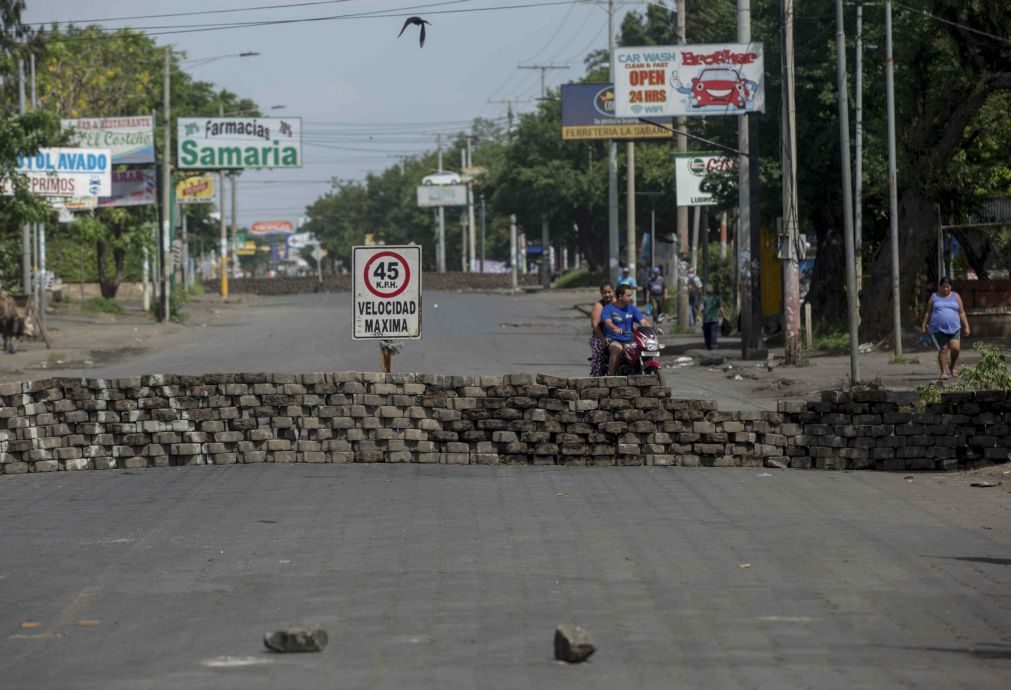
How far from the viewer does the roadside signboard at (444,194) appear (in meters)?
137

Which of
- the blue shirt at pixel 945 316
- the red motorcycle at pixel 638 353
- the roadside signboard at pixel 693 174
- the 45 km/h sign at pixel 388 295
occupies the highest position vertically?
the roadside signboard at pixel 693 174

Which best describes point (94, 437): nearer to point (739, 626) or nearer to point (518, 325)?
point (739, 626)

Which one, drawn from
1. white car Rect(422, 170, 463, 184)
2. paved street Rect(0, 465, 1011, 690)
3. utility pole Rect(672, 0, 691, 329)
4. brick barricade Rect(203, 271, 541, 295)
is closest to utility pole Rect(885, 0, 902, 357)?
utility pole Rect(672, 0, 691, 329)

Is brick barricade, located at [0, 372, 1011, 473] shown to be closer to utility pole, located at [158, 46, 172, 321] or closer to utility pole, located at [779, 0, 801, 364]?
utility pole, located at [779, 0, 801, 364]

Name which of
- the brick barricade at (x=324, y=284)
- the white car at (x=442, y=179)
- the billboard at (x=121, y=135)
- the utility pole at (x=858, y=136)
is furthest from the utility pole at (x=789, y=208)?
the white car at (x=442, y=179)

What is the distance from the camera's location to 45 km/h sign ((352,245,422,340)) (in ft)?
54.7

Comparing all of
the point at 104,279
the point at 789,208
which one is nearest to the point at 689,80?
the point at 789,208

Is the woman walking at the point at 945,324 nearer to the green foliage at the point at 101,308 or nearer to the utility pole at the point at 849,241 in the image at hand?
the utility pole at the point at 849,241

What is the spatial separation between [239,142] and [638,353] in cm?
4428

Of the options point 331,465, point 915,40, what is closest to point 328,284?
point 915,40

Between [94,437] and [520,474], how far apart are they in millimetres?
4474

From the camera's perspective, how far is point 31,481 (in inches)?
576

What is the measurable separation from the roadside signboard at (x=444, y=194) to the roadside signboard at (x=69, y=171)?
90697 mm

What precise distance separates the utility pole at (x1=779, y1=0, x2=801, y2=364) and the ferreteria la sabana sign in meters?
35.1
